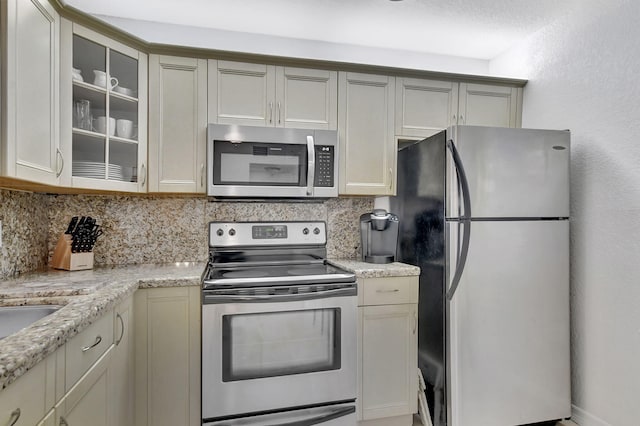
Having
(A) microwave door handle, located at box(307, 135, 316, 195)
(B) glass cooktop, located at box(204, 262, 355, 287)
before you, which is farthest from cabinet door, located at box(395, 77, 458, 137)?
(B) glass cooktop, located at box(204, 262, 355, 287)

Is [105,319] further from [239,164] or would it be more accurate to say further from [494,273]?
[494,273]

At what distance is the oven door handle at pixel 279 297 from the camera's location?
1.83 metres

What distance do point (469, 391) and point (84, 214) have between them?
8.08 feet

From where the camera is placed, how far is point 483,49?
9.18 ft

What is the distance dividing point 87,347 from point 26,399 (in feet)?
1.26

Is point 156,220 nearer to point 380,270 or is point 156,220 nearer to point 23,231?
point 23,231

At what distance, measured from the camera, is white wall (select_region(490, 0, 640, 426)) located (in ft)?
6.23

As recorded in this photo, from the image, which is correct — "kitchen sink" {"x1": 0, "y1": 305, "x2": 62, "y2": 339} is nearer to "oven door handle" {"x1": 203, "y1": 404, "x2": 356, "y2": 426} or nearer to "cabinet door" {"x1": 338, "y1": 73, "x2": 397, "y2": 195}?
"oven door handle" {"x1": 203, "y1": 404, "x2": 356, "y2": 426}

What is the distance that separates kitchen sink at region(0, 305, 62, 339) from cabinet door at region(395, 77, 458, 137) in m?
2.08

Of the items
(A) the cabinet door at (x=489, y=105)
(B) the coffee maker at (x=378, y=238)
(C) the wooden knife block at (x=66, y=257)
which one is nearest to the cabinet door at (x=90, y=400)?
(C) the wooden knife block at (x=66, y=257)

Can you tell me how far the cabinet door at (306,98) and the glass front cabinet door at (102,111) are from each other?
30.9 inches

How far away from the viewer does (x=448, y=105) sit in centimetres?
249

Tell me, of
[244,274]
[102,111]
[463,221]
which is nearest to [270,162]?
[244,274]

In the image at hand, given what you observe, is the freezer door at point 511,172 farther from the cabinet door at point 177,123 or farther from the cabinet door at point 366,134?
the cabinet door at point 177,123
